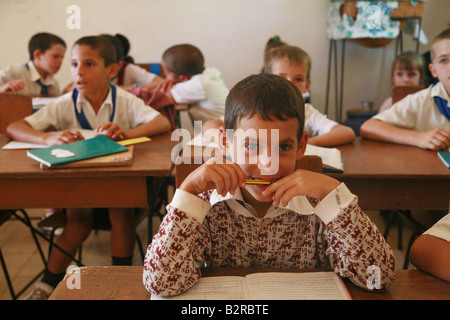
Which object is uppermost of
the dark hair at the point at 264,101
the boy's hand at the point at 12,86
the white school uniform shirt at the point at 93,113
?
the dark hair at the point at 264,101

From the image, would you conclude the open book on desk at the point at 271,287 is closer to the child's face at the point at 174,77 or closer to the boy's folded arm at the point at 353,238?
the boy's folded arm at the point at 353,238

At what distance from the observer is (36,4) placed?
3523 millimetres

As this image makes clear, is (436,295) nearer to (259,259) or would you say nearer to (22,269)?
(259,259)

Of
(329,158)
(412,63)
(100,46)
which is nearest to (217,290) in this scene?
(329,158)

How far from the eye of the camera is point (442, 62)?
1.76 m

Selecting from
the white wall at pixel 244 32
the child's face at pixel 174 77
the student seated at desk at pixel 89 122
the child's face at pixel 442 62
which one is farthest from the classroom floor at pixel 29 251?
the white wall at pixel 244 32

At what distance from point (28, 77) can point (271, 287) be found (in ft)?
9.62

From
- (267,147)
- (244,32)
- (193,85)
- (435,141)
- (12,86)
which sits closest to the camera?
(267,147)

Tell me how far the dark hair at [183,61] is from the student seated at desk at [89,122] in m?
1.03

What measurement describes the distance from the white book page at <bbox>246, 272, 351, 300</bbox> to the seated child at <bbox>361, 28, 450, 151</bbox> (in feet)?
3.60

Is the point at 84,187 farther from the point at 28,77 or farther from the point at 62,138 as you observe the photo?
the point at 28,77

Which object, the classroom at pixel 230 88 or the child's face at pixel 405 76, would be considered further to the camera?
the child's face at pixel 405 76

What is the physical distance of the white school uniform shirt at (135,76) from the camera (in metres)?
3.42
